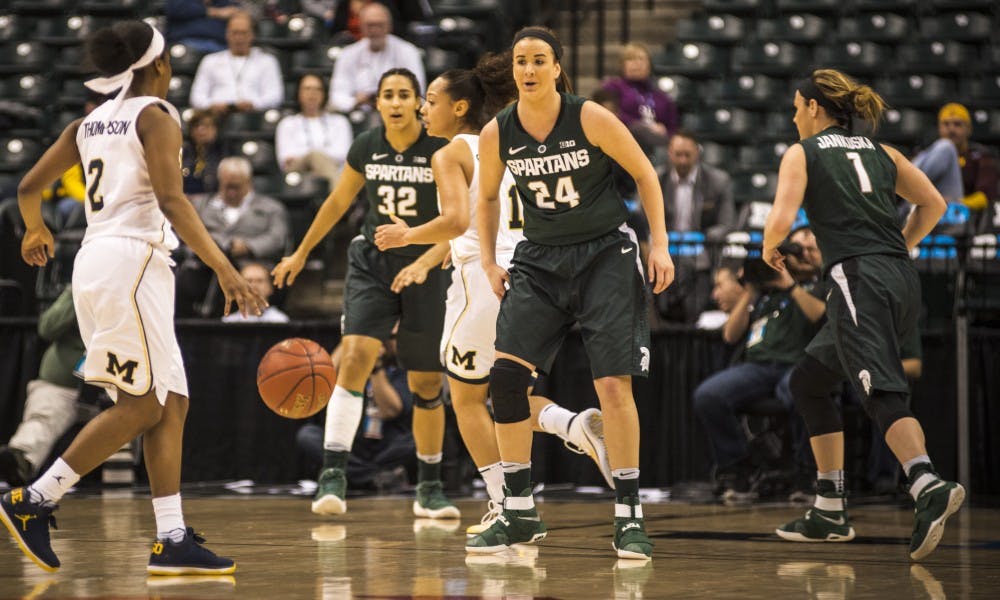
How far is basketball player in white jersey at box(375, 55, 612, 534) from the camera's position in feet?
19.7

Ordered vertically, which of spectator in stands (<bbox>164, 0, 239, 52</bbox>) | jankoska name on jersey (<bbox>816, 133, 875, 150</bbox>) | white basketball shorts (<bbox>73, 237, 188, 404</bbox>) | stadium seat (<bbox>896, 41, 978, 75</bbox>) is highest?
spectator in stands (<bbox>164, 0, 239, 52</bbox>)

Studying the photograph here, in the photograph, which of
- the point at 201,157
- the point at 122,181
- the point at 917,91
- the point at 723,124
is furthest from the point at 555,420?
the point at 917,91

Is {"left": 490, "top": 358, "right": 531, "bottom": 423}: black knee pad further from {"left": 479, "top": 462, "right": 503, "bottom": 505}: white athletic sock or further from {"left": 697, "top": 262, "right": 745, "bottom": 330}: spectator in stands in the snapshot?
{"left": 697, "top": 262, "right": 745, "bottom": 330}: spectator in stands

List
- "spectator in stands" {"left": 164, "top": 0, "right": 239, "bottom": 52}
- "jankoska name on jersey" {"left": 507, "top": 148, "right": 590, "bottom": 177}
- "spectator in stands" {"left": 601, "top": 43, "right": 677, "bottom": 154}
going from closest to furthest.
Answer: "jankoska name on jersey" {"left": 507, "top": 148, "right": 590, "bottom": 177}, "spectator in stands" {"left": 601, "top": 43, "right": 677, "bottom": 154}, "spectator in stands" {"left": 164, "top": 0, "right": 239, "bottom": 52}

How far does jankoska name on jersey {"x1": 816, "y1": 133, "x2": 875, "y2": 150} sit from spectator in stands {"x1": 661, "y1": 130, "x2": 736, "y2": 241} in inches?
168

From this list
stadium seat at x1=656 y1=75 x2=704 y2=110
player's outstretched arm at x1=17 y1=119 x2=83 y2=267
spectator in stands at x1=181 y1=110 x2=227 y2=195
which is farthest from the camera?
stadium seat at x1=656 y1=75 x2=704 y2=110

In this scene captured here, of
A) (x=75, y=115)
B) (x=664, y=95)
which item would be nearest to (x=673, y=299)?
(x=664, y=95)

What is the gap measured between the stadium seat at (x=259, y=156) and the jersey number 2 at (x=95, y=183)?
7.34 metres

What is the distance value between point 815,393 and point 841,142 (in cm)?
112

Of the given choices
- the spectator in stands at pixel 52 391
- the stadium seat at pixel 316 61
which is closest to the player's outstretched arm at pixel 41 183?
the spectator in stands at pixel 52 391

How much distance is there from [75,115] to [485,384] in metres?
8.85

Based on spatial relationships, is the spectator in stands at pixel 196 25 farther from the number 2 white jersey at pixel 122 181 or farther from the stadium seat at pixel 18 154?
the number 2 white jersey at pixel 122 181

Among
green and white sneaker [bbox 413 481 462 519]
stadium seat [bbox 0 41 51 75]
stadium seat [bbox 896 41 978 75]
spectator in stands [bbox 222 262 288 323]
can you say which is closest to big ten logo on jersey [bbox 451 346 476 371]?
green and white sneaker [bbox 413 481 462 519]

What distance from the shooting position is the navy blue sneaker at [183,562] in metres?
4.75
